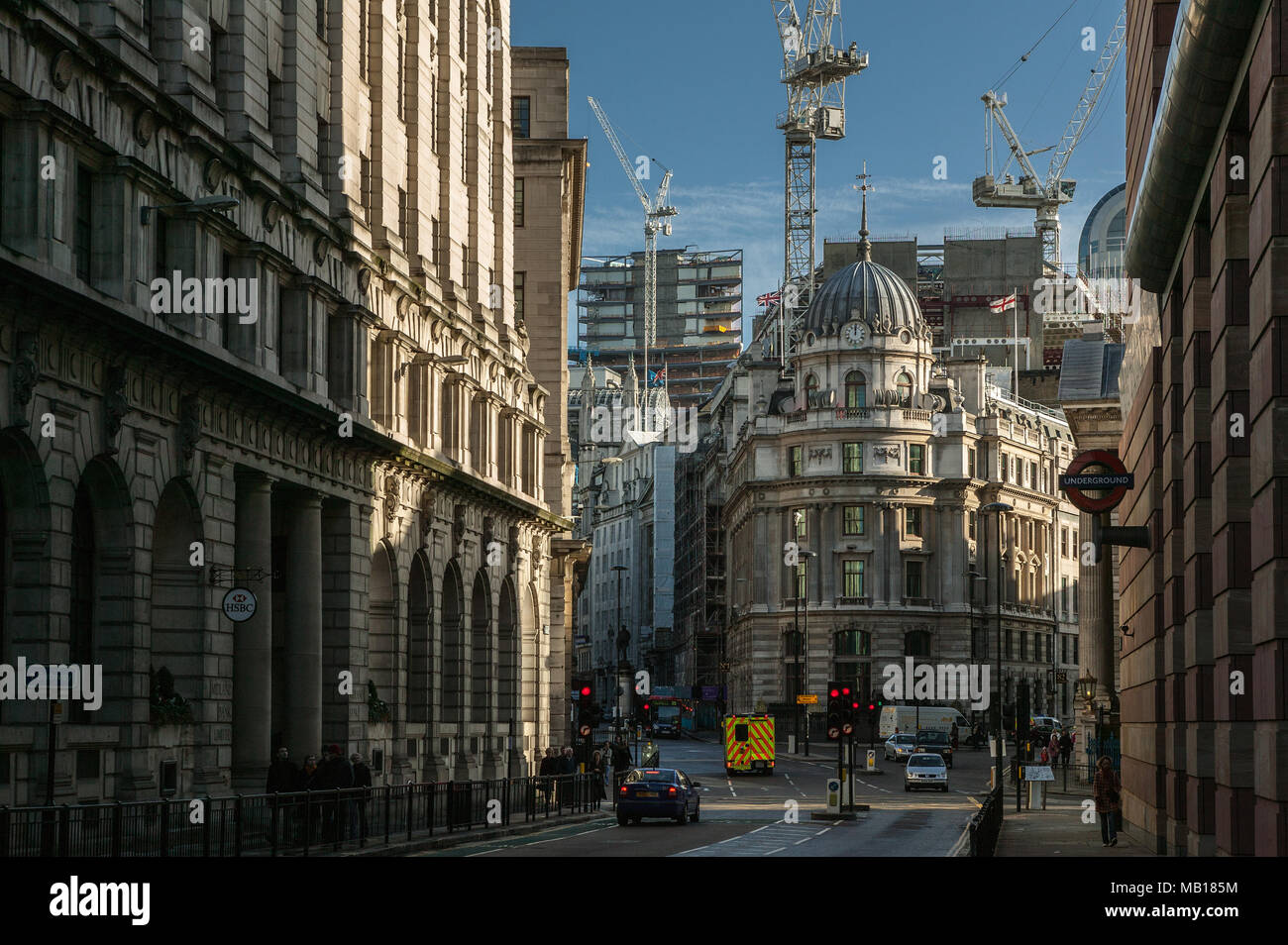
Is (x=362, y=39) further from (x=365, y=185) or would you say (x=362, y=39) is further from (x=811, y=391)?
(x=811, y=391)

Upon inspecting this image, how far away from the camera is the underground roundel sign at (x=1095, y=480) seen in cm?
3375

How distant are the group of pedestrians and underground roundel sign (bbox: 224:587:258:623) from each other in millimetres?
3243

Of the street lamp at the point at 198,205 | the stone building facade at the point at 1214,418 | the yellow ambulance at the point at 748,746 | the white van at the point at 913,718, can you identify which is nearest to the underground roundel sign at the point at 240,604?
the street lamp at the point at 198,205

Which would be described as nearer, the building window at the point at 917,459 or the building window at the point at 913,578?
the building window at the point at 917,459

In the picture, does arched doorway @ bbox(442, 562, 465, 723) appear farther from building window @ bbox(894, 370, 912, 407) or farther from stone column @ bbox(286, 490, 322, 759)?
building window @ bbox(894, 370, 912, 407)

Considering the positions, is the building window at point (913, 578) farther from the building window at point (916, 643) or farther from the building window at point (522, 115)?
the building window at point (522, 115)

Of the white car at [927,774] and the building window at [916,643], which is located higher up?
the building window at [916,643]

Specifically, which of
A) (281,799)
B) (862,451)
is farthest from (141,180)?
(862,451)

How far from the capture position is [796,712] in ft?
414

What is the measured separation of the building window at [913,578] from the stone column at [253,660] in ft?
315

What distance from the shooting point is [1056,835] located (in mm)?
41375

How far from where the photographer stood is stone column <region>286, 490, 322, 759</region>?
4597cm
